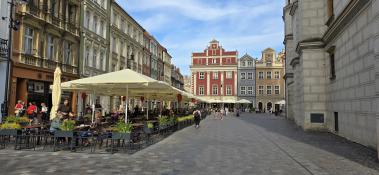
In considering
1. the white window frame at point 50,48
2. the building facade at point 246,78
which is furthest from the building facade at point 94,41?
the building facade at point 246,78

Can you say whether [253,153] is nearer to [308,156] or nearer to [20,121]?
[308,156]

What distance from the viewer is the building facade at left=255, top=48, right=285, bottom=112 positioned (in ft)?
249

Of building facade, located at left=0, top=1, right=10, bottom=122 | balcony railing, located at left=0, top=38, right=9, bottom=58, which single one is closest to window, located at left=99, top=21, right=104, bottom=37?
building facade, located at left=0, top=1, right=10, bottom=122

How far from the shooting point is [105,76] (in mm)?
12305

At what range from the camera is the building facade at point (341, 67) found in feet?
38.3

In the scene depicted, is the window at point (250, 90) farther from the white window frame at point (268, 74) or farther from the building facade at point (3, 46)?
the building facade at point (3, 46)

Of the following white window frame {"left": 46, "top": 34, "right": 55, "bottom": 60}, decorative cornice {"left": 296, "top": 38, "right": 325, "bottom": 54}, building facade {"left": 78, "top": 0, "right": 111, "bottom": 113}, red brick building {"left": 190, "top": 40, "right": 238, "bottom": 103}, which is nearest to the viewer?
decorative cornice {"left": 296, "top": 38, "right": 325, "bottom": 54}

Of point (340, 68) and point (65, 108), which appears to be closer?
point (65, 108)

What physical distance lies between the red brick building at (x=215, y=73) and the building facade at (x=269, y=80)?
575cm

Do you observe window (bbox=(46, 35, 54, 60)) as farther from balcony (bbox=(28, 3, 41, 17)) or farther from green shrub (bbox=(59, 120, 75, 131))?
green shrub (bbox=(59, 120, 75, 131))

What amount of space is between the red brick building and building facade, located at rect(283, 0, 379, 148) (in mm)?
52720

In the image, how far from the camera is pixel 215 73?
258 ft

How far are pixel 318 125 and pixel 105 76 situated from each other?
13.3 meters

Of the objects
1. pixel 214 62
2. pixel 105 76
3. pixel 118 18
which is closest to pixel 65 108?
pixel 105 76
